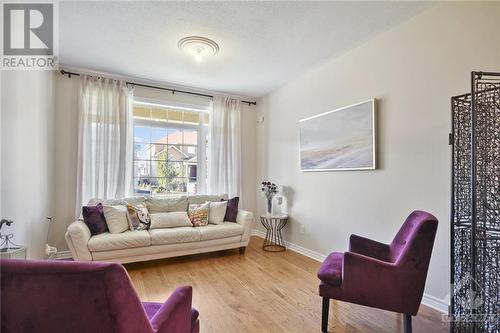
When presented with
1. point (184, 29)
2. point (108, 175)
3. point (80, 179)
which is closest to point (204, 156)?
point (108, 175)

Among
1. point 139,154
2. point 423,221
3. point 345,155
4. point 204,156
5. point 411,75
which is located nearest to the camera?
point 423,221

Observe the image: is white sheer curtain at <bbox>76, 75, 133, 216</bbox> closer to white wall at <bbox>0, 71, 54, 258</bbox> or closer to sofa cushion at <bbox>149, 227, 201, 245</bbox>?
white wall at <bbox>0, 71, 54, 258</bbox>

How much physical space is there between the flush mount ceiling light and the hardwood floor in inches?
102

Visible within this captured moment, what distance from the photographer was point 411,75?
2.53m

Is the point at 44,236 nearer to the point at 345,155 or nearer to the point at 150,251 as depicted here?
the point at 150,251

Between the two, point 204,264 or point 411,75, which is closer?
point 411,75

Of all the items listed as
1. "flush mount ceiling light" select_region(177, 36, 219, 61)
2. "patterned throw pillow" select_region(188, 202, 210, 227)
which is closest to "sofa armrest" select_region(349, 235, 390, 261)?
"patterned throw pillow" select_region(188, 202, 210, 227)

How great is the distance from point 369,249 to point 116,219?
2.85m

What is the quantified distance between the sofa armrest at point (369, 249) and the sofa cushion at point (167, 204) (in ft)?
8.23

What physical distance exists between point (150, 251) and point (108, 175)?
1344 mm

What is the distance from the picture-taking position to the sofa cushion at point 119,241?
2908 mm

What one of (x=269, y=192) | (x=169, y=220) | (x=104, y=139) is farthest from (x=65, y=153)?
(x=269, y=192)

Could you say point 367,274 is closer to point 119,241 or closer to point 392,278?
point 392,278

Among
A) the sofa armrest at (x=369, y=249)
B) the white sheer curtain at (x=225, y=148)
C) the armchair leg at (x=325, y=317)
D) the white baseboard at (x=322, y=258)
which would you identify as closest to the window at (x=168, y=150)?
the white sheer curtain at (x=225, y=148)
